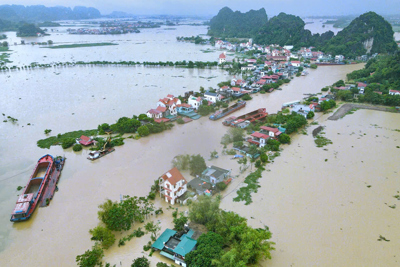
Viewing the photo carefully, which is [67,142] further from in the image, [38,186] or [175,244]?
[175,244]

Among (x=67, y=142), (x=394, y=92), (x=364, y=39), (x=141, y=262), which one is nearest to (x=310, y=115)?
(x=394, y=92)

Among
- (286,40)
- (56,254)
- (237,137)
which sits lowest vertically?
(56,254)

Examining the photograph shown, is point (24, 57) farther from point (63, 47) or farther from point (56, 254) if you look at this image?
point (56, 254)

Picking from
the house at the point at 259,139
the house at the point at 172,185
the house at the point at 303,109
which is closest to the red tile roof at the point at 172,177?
the house at the point at 172,185

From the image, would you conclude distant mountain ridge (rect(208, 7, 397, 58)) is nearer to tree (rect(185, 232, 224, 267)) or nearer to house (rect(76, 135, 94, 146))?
house (rect(76, 135, 94, 146))

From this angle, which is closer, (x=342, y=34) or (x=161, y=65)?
(x=161, y=65)

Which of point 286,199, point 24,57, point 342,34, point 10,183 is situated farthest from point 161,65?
point 342,34

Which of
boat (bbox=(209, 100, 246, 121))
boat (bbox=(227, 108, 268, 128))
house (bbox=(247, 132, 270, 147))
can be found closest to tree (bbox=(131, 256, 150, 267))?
house (bbox=(247, 132, 270, 147))
